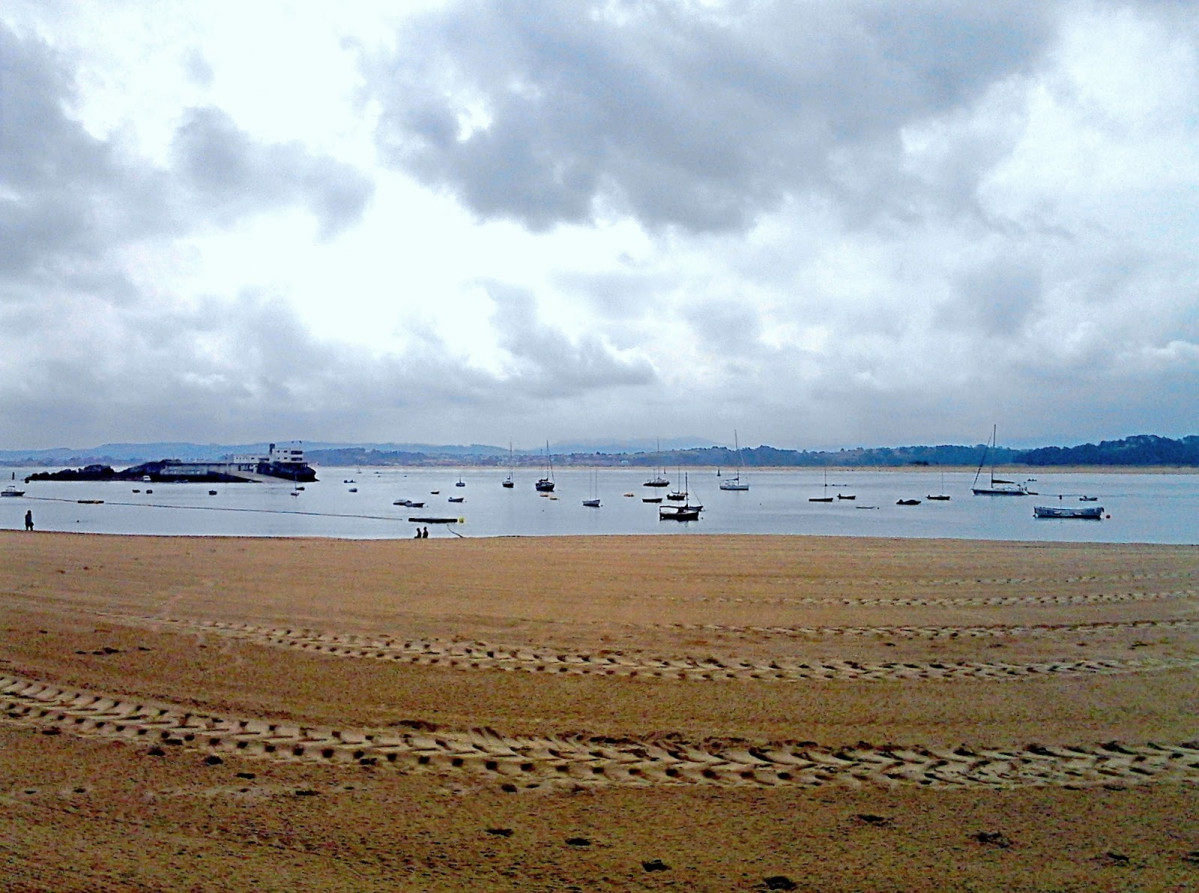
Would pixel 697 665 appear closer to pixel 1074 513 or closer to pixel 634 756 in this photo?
pixel 634 756

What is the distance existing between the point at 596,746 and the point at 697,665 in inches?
114

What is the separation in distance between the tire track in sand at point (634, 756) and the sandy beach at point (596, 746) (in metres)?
0.03

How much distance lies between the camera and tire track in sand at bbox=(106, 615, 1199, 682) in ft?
29.1

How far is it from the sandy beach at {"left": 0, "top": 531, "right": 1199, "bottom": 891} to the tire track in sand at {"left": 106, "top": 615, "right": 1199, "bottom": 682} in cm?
5

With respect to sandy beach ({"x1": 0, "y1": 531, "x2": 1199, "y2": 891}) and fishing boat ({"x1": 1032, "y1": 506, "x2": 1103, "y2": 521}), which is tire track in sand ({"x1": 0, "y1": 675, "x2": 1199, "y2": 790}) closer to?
sandy beach ({"x1": 0, "y1": 531, "x2": 1199, "y2": 891})

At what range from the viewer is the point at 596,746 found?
659 cm

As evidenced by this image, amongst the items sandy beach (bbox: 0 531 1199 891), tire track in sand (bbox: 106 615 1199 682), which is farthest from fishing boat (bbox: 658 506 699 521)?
tire track in sand (bbox: 106 615 1199 682)

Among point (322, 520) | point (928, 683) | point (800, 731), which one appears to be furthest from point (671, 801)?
point (322, 520)

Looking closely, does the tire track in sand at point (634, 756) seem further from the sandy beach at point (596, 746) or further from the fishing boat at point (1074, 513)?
the fishing boat at point (1074, 513)

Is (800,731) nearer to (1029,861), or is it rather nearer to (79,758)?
(1029,861)

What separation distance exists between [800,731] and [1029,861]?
2317 mm

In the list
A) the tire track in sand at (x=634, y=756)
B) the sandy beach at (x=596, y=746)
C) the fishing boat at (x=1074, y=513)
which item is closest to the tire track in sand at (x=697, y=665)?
the sandy beach at (x=596, y=746)

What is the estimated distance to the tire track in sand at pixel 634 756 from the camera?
5945mm

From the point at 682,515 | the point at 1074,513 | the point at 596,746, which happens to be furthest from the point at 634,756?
the point at 1074,513
